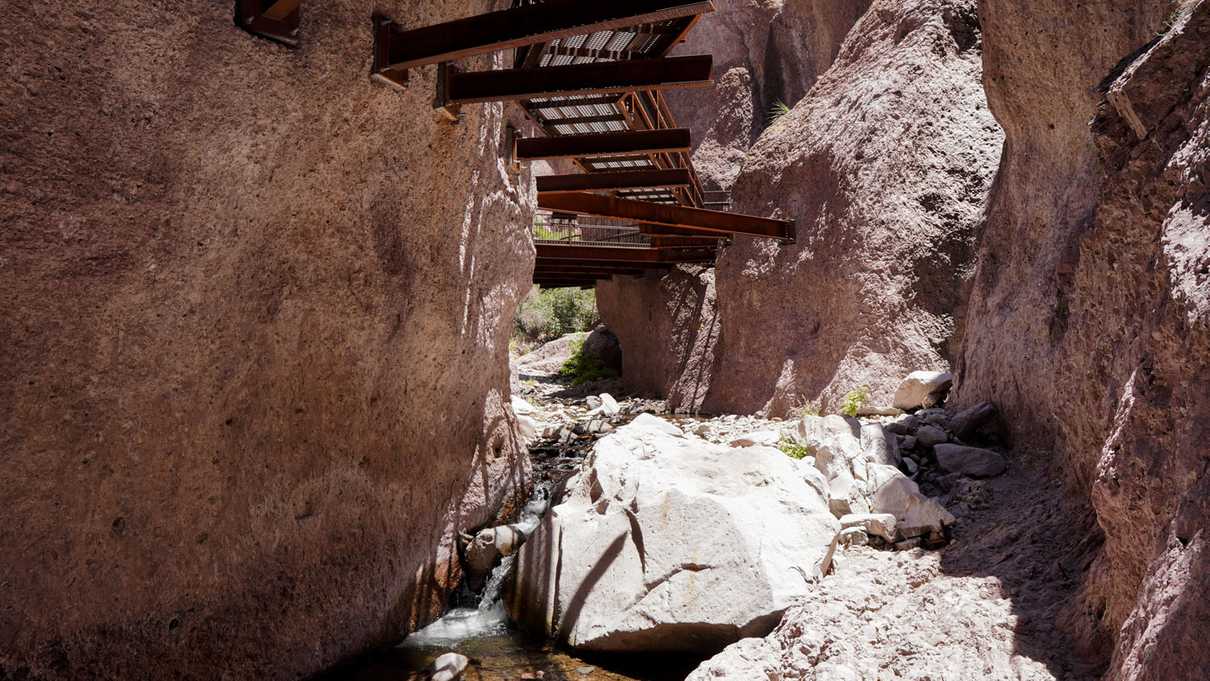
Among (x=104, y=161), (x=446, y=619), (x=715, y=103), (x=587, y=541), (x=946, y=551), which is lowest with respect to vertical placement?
(x=446, y=619)

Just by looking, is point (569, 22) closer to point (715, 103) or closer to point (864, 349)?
point (864, 349)

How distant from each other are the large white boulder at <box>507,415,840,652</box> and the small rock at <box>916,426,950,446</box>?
1151 mm

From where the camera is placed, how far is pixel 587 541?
6.19m

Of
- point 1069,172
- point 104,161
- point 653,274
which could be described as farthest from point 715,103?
point 104,161

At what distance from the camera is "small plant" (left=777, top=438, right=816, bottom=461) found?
7185 millimetres

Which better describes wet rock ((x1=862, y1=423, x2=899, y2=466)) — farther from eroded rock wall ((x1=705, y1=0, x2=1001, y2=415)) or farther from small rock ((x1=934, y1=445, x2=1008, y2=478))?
eroded rock wall ((x1=705, y1=0, x2=1001, y2=415))

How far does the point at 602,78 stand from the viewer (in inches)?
216

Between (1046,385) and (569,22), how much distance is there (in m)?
3.94

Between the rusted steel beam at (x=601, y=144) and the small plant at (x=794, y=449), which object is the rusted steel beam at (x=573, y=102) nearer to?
the rusted steel beam at (x=601, y=144)

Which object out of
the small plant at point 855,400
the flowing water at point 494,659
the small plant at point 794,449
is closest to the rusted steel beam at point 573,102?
the small plant at point 794,449

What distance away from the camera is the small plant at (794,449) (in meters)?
7.18

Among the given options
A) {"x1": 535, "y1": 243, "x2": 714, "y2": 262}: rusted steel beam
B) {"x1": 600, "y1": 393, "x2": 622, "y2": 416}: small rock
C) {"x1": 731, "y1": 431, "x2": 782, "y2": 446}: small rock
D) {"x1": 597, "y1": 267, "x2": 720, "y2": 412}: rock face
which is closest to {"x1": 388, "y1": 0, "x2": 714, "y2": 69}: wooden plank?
{"x1": 731, "y1": 431, "x2": 782, "y2": 446}: small rock

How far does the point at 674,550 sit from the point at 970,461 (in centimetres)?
227

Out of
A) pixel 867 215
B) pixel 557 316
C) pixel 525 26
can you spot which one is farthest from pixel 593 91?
pixel 557 316
